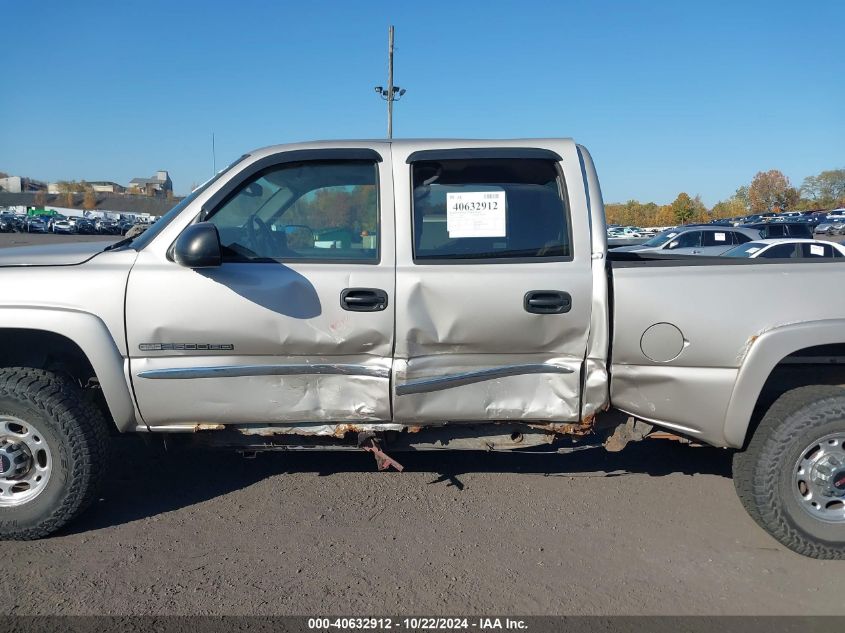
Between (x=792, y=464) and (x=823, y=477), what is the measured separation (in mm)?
185

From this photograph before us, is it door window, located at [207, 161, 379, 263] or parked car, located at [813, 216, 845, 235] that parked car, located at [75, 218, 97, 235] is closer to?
parked car, located at [813, 216, 845, 235]

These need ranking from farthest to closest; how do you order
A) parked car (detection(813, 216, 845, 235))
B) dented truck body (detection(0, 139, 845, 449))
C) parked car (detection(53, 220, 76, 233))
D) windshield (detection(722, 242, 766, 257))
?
parked car (detection(53, 220, 76, 233)) → parked car (detection(813, 216, 845, 235)) → windshield (detection(722, 242, 766, 257)) → dented truck body (detection(0, 139, 845, 449))

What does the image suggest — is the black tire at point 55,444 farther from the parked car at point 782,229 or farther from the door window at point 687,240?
the parked car at point 782,229

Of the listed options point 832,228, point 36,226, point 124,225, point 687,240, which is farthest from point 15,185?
point 687,240

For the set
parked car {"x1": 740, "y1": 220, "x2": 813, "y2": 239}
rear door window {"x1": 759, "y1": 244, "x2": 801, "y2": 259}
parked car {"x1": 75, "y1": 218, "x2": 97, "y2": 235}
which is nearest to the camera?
rear door window {"x1": 759, "y1": 244, "x2": 801, "y2": 259}

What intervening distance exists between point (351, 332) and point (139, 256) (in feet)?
3.74

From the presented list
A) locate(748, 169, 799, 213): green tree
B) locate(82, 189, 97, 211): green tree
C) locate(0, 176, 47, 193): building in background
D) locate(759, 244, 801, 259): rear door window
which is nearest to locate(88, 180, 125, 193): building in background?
locate(0, 176, 47, 193): building in background

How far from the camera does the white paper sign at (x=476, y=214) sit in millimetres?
3465

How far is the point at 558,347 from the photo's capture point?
339cm

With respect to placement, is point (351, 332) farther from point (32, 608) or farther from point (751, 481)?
point (751, 481)

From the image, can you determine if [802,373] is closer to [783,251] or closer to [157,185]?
[783,251]

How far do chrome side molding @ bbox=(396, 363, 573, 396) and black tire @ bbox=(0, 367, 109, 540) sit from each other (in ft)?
5.29

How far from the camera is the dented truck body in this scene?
326cm

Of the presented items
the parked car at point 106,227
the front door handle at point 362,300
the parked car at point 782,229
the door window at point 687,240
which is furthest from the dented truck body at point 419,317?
the parked car at point 106,227
